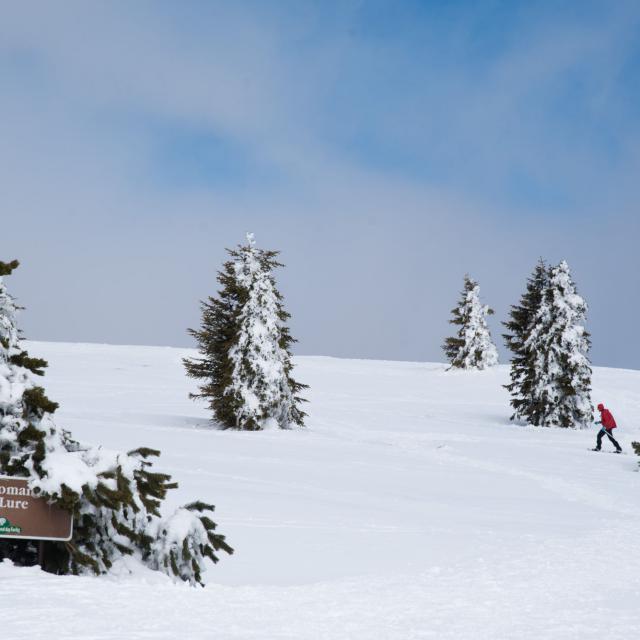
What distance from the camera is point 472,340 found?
52531 mm

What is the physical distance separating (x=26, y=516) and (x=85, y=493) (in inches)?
21.4

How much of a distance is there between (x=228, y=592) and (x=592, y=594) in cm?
339

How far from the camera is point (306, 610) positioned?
6.27 metres

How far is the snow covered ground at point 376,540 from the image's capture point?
575 centimetres

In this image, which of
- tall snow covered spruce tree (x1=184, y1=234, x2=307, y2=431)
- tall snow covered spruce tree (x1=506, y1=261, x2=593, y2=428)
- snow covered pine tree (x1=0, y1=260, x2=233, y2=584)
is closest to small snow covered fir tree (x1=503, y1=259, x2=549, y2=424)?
tall snow covered spruce tree (x1=506, y1=261, x2=593, y2=428)

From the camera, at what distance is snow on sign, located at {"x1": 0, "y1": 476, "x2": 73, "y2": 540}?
6.32 meters

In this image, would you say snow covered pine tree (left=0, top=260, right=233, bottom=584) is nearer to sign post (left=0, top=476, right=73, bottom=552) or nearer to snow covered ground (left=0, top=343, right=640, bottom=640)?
sign post (left=0, top=476, right=73, bottom=552)

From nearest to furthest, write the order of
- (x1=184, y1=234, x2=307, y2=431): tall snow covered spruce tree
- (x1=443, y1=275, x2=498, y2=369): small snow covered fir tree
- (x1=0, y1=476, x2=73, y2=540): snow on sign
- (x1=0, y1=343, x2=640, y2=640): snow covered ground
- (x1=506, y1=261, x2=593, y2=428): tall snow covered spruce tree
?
1. (x1=0, y1=343, x2=640, y2=640): snow covered ground
2. (x1=0, y1=476, x2=73, y2=540): snow on sign
3. (x1=184, y1=234, x2=307, y2=431): tall snow covered spruce tree
4. (x1=506, y1=261, x2=593, y2=428): tall snow covered spruce tree
5. (x1=443, y1=275, x2=498, y2=369): small snow covered fir tree

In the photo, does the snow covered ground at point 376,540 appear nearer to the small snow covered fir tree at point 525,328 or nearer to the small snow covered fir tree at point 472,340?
the small snow covered fir tree at point 525,328

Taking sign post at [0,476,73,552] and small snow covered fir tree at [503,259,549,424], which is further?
small snow covered fir tree at [503,259,549,424]

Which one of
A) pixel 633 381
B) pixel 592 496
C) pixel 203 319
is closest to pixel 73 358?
pixel 203 319

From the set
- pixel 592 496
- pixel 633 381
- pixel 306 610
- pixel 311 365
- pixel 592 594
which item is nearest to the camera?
pixel 306 610

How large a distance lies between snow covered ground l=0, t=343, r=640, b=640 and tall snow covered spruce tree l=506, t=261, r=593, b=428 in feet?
15.8

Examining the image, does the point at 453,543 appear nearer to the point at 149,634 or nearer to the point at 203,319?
the point at 149,634
